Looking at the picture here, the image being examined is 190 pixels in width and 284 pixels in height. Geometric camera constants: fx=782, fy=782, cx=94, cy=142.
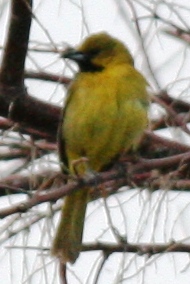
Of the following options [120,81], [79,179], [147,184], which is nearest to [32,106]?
[120,81]

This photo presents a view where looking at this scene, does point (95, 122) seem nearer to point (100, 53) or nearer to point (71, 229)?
point (71, 229)

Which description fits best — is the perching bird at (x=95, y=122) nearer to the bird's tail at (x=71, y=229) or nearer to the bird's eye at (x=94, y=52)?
the bird's tail at (x=71, y=229)

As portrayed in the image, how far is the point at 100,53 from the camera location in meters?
4.17

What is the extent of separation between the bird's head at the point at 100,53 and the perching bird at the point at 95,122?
0.9 inches

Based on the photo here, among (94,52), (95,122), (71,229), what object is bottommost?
(71,229)

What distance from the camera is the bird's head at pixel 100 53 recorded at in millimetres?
4031

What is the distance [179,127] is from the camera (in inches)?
123

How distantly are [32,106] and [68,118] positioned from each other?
0.83 ft

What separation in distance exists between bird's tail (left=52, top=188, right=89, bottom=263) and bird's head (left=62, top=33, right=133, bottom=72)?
0.68 metres

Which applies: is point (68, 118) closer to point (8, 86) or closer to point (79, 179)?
point (8, 86)

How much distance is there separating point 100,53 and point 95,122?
66cm

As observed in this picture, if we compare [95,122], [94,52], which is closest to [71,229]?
[95,122]

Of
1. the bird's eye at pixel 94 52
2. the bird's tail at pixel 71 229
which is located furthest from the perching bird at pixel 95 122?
the bird's eye at pixel 94 52

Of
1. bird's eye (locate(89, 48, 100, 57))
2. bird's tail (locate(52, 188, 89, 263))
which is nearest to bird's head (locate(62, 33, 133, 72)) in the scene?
bird's eye (locate(89, 48, 100, 57))
